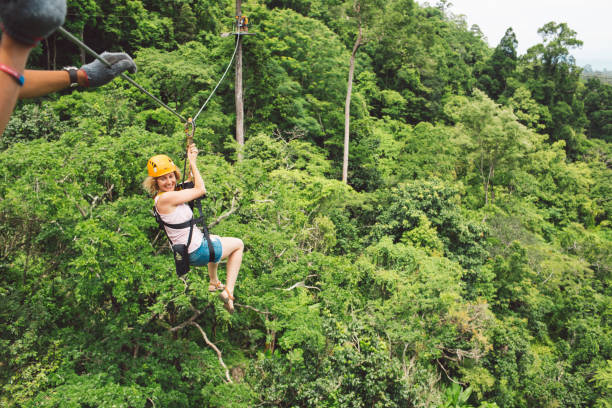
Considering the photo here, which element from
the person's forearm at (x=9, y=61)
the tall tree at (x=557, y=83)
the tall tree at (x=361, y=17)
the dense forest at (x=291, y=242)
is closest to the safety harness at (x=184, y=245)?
the person's forearm at (x=9, y=61)

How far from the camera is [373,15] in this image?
59.4 feet

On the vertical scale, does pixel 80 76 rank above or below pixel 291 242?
above

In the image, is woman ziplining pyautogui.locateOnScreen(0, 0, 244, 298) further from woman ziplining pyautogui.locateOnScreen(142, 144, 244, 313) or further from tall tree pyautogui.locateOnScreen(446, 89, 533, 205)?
tall tree pyautogui.locateOnScreen(446, 89, 533, 205)

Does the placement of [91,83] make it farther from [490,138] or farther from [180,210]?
[490,138]

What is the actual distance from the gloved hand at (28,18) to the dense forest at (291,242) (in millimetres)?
5591

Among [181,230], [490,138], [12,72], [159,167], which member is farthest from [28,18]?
[490,138]

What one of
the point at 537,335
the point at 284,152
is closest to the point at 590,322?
the point at 537,335

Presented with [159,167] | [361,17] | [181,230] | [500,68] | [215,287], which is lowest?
[215,287]

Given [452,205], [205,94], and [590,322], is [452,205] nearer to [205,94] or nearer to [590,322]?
[590,322]

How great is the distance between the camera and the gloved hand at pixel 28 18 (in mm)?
889

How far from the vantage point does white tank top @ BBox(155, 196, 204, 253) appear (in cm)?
329

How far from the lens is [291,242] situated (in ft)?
29.5

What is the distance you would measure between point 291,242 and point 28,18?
8225mm

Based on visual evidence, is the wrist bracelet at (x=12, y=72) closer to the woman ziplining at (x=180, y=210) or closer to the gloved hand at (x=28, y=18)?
the gloved hand at (x=28, y=18)
